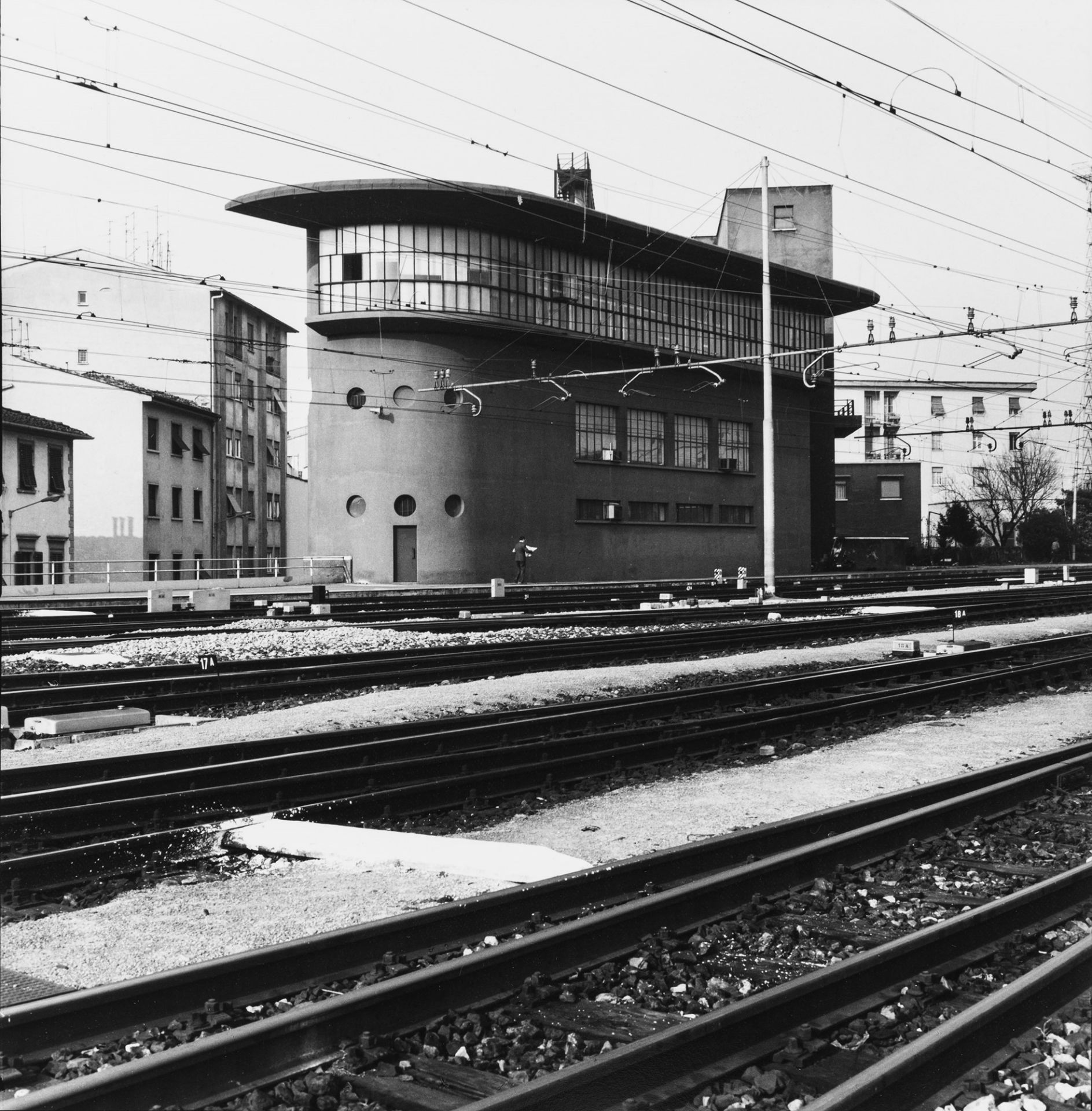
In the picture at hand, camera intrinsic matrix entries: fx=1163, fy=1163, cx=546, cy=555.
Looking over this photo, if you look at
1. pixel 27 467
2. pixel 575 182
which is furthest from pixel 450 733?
pixel 575 182

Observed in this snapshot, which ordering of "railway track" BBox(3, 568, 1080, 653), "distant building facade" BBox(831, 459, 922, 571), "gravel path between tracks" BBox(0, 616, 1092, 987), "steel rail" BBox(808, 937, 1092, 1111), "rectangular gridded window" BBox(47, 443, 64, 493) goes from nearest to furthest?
"steel rail" BBox(808, 937, 1092, 1111)
"gravel path between tracks" BBox(0, 616, 1092, 987)
"railway track" BBox(3, 568, 1080, 653)
"rectangular gridded window" BBox(47, 443, 64, 493)
"distant building facade" BBox(831, 459, 922, 571)

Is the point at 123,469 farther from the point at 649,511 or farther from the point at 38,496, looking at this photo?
the point at 649,511

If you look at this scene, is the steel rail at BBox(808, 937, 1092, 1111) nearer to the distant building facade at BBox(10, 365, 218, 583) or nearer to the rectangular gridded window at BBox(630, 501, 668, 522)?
the distant building facade at BBox(10, 365, 218, 583)

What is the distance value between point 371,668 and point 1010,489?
246ft

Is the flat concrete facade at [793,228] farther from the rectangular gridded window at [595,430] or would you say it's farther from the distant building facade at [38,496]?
the distant building facade at [38,496]

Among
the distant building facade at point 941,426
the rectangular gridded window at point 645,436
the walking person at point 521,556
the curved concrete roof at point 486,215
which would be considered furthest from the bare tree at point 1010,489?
the walking person at point 521,556

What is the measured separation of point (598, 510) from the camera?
49844 millimetres

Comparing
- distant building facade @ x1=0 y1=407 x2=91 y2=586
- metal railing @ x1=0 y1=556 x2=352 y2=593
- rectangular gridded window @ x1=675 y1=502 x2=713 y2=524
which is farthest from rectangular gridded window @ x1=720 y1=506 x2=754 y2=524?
distant building facade @ x1=0 y1=407 x2=91 y2=586

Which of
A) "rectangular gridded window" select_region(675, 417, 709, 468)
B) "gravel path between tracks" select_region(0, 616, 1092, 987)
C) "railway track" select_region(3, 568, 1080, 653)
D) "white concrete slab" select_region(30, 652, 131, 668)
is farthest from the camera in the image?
"rectangular gridded window" select_region(675, 417, 709, 468)

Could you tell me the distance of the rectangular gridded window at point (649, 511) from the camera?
51.5 m

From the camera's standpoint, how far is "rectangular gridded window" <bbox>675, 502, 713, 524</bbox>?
176ft

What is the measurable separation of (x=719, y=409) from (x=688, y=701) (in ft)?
144

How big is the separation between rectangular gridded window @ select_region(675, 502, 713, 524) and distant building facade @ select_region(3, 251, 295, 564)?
18127 mm

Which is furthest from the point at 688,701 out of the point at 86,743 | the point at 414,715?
Answer: the point at 86,743
